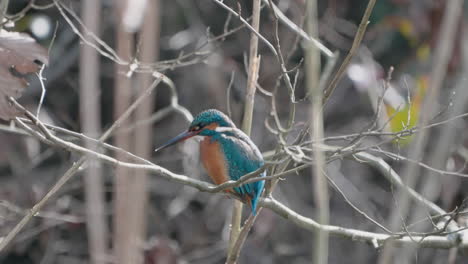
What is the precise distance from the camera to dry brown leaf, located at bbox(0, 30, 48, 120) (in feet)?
8.49

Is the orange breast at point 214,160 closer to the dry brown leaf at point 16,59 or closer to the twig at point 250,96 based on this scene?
the twig at point 250,96

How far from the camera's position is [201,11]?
19.9 feet

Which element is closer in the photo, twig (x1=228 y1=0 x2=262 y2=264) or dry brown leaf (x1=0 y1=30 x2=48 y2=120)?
dry brown leaf (x1=0 y1=30 x2=48 y2=120)

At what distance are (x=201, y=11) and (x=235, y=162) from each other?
8.75 feet

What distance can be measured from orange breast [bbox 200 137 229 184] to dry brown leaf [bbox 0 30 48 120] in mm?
1269

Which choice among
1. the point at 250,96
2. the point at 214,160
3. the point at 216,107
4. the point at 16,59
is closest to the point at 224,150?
the point at 214,160

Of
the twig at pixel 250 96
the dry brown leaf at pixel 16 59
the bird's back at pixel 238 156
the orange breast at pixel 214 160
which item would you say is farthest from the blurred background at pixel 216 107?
the dry brown leaf at pixel 16 59

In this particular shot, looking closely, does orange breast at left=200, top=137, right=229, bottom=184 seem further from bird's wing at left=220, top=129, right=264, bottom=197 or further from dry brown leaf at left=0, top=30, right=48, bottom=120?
dry brown leaf at left=0, top=30, right=48, bottom=120

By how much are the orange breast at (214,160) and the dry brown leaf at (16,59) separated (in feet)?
4.16

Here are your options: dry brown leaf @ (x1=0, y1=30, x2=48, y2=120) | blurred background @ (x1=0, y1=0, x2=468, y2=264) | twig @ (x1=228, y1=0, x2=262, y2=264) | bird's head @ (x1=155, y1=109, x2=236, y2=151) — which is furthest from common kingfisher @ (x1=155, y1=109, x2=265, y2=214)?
blurred background @ (x1=0, y1=0, x2=468, y2=264)

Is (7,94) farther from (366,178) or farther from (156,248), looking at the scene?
(366,178)

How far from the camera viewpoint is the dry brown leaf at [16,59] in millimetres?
2588

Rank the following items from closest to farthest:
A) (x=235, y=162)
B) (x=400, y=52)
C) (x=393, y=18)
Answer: (x=235, y=162) → (x=393, y=18) → (x=400, y=52)

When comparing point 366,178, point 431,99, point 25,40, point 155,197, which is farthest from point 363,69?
point 431,99
